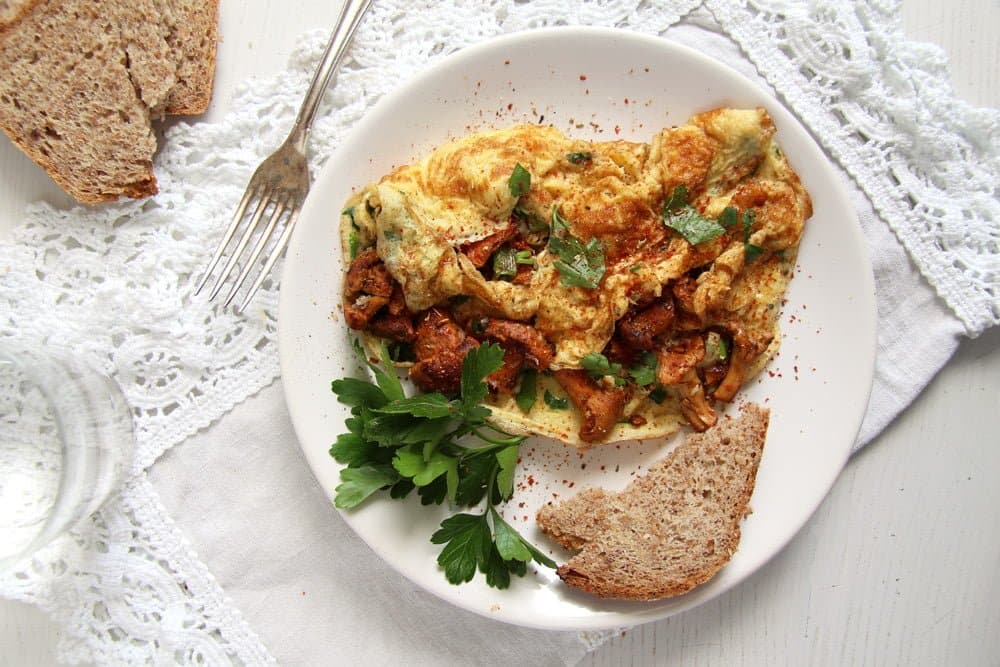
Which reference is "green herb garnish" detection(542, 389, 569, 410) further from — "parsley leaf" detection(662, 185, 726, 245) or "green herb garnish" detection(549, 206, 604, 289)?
"parsley leaf" detection(662, 185, 726, 245)

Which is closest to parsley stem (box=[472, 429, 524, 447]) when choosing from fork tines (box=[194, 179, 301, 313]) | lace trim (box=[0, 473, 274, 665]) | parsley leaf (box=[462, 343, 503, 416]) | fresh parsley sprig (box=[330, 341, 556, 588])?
fresh parsley sprig (box=[330, 341, 556, 588])

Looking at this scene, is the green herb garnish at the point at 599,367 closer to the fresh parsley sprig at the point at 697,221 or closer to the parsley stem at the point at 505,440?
the parsley stem at the point at 505,440

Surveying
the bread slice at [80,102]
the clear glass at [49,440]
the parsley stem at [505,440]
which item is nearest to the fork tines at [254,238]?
the bread slice at [80,102]

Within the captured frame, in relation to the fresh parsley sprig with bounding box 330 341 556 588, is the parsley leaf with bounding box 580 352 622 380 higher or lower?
higher

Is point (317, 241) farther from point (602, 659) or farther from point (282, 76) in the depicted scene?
point (602, 659)

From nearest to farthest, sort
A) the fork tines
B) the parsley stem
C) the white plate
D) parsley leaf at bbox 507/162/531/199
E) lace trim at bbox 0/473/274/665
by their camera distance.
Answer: parsley leaf at bbox 507/162/531/199 → the parsley stem → the white plate → the fork tines → lace trim at bbox 0/473/274/665

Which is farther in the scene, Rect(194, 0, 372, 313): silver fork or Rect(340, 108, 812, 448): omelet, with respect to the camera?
Rect(194, 0, 372, 313): silver fork

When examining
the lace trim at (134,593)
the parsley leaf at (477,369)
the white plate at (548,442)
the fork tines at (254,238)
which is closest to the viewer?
the parsley leaf at (477,369)
